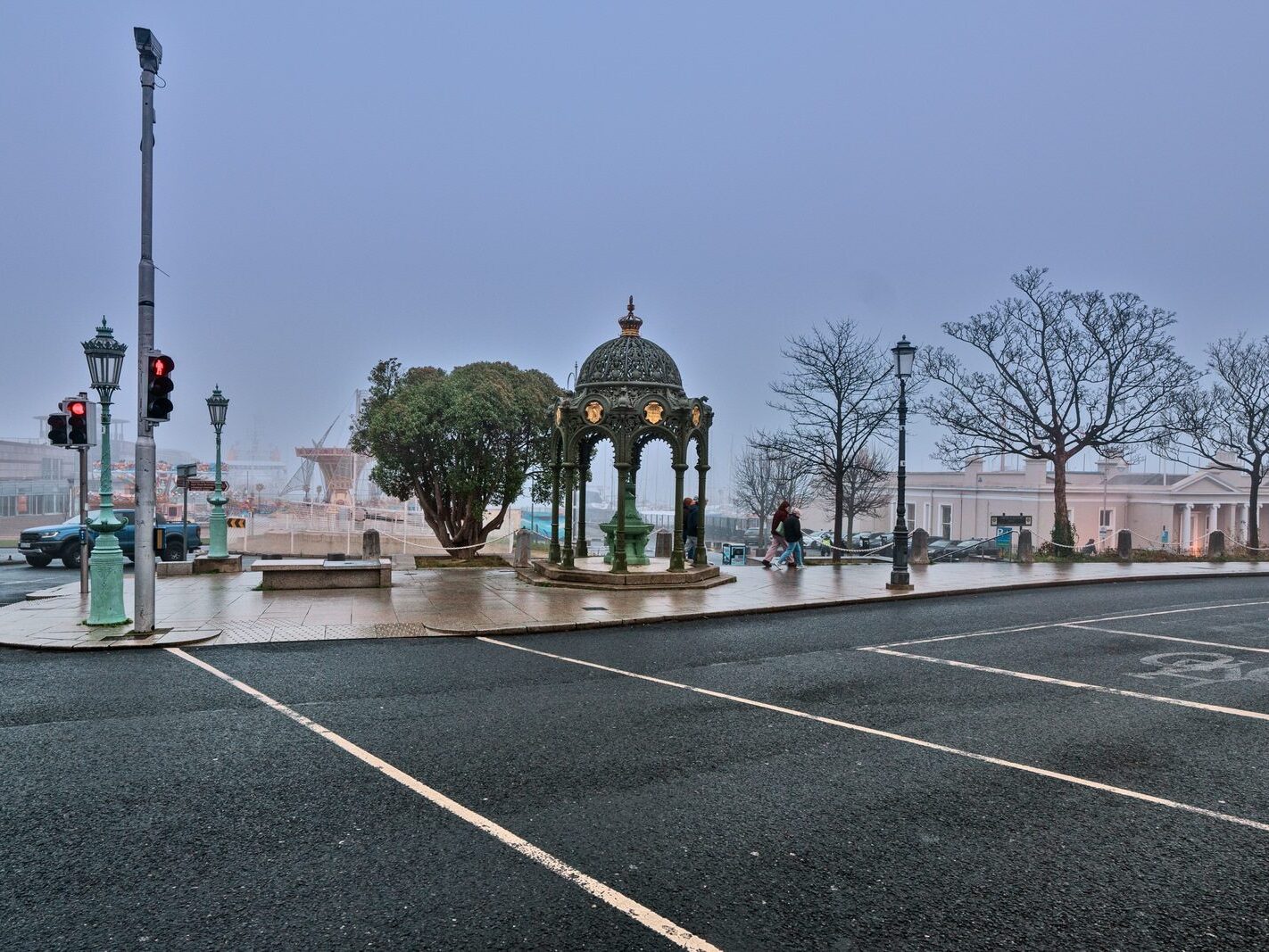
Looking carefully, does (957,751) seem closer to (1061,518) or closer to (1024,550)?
(1024,550)

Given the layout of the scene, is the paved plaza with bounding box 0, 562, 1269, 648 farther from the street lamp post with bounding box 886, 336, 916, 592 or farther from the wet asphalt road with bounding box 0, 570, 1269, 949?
the wet asphalt road with bounding box 0, 570, 1269, 949

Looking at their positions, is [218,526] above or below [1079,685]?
above

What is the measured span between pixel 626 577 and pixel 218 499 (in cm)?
1087

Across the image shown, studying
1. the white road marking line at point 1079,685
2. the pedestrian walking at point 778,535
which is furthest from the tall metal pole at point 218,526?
the white road marking line at point 1079,685

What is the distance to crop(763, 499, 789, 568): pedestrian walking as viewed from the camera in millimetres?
22156

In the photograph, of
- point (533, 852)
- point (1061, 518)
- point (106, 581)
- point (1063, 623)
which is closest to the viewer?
point (533, 852)

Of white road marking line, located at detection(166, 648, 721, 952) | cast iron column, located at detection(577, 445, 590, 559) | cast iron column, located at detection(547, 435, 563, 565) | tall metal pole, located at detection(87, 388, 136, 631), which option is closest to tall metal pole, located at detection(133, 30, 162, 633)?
tall metal pole, located at detection(87, 388, 136, 631)

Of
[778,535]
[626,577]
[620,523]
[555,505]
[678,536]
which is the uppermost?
[555,505]

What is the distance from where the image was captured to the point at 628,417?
1830 cm

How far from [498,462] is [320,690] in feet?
60.7

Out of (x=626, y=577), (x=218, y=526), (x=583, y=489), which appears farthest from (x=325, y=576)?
(x=583, y=489)

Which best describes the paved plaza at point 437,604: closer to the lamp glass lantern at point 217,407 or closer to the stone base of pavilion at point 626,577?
the stone base of pavilion at point 626,577

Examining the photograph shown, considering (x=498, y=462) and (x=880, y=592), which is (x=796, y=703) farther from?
(x=498, y=462)

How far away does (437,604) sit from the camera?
1469 centimetres
